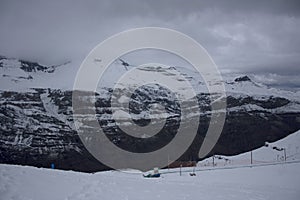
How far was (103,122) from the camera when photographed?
155 meters

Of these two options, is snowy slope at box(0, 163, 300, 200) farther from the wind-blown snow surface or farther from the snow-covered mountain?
the snow-covered mountain

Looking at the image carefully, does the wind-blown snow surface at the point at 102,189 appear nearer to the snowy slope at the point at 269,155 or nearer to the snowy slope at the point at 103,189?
the snowy slope at the point at 103,189

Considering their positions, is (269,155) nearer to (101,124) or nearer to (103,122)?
(101,124)

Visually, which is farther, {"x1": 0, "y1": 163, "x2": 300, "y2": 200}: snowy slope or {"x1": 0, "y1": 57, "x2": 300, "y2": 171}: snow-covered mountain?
{"x1": 0, "y1": 57, "x2": 300, "y2": 171}: snow-covered mountain

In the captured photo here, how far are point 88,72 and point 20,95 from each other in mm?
45060

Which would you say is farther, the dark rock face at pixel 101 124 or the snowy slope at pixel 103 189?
the dark rock face at pixel 101 124

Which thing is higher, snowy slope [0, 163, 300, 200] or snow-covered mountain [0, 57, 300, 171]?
snow-covered mountain [0, 57, 300, 171]

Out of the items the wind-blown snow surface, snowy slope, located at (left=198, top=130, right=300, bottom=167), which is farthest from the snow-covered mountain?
the wind-blown snow surface

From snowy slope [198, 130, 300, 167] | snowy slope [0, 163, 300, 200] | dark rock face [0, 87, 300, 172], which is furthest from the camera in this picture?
dark rock face [0, 87, 300, 172]

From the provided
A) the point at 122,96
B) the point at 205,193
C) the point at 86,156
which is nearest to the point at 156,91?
the point at 122,96

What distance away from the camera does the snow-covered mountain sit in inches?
4690

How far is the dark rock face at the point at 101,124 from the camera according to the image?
11738 centimetres

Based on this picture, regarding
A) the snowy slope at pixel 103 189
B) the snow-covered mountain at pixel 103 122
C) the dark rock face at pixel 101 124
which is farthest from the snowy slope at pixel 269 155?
the dark rock face at pixel 101 124

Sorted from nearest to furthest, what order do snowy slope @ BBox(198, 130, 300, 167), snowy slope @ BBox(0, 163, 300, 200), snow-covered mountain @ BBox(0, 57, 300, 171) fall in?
snowy slope @ BBox(0, 163, 300, 200) → snowy slope @ BBox(198, 130, 300, 167) → snow-covered mountain @ BBox(0, 57, 300, 171)
